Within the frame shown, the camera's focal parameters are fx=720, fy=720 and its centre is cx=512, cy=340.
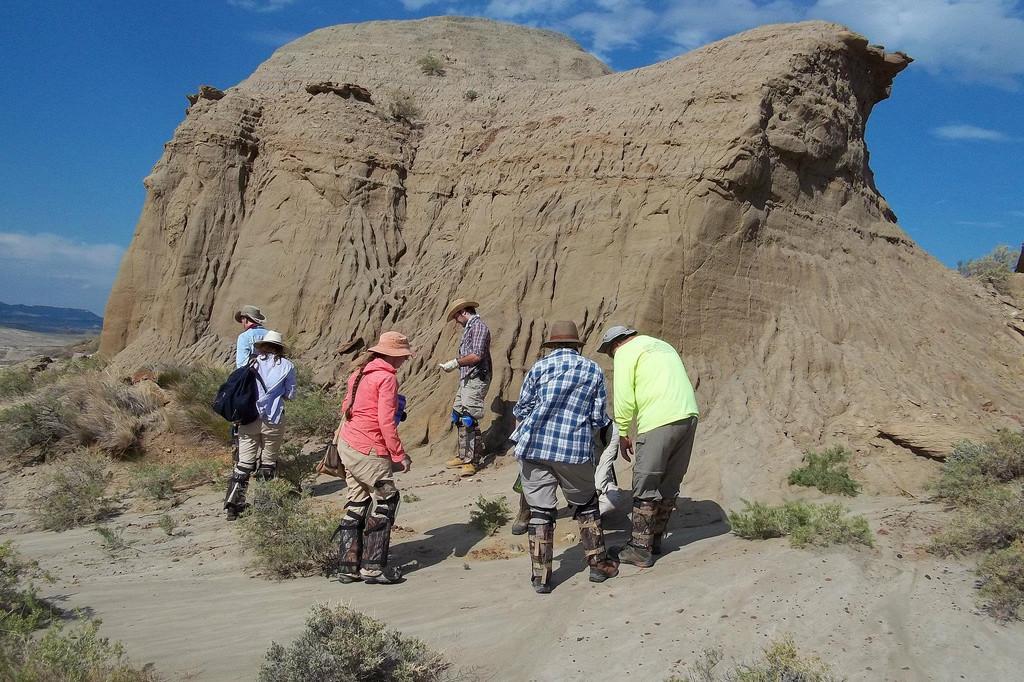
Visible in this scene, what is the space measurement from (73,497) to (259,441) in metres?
2.14

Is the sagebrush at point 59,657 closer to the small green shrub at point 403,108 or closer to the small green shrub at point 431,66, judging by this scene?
the small green shrub at point 403,108

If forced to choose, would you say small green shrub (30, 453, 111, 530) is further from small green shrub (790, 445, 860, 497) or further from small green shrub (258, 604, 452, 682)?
small green shrub (790, 445, 860, 497)

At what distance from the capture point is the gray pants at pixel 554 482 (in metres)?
4.80

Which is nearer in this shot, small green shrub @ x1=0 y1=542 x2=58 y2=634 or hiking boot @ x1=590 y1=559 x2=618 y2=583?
small green shrub @ x1=0 y1=542 x2=58 y2=634

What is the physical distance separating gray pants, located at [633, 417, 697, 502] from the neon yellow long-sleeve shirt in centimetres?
6

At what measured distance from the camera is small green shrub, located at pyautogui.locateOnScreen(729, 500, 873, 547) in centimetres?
493

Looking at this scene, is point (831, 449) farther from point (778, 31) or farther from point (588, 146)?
point (778, 31)

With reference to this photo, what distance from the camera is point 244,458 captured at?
7004 mm

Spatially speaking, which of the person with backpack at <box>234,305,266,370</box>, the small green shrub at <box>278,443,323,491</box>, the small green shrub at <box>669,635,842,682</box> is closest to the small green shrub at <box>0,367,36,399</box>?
the small green shrub at <box>278,443,323,491</box>

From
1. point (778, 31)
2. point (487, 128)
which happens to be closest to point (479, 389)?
point (487, 128)

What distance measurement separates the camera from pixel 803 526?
A: 5.16m

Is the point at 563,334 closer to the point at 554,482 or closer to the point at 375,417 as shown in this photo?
the point at 554,482

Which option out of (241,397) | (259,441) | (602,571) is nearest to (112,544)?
(259,441)

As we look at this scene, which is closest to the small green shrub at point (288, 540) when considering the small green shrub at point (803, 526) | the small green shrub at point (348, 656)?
the small green shrub at point (348, 656)
